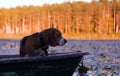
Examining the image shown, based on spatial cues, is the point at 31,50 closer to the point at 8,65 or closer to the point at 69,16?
the point at 8,65

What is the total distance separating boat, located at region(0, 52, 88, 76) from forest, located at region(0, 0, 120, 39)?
91.3m

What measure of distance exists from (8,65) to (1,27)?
5268 inches

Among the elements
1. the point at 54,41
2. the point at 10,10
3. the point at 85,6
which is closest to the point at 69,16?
the point at 85,6

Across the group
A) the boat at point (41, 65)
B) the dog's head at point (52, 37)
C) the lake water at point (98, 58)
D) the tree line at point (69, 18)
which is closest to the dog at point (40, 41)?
the dog's head at point (52, 37)

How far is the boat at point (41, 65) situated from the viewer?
9.35 meters

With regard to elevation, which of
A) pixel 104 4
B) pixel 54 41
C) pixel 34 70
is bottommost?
pixel 34 70

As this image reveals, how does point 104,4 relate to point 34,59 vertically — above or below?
above

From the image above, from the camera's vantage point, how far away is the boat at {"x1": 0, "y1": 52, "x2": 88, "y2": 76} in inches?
368

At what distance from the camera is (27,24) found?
463 feet

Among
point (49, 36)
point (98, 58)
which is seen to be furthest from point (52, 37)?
point (98, 58)

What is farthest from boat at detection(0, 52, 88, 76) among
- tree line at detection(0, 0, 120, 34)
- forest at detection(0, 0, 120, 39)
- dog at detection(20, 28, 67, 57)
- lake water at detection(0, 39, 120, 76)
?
tree line at detection(0, 0, 120, 34)

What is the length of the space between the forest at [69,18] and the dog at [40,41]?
92.0m

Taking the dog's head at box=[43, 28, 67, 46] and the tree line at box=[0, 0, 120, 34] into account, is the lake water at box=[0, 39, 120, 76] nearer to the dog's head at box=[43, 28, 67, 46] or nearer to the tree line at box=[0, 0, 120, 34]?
the dog's head at box=[43, 28, 67, 46]

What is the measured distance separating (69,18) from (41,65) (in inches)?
4306
